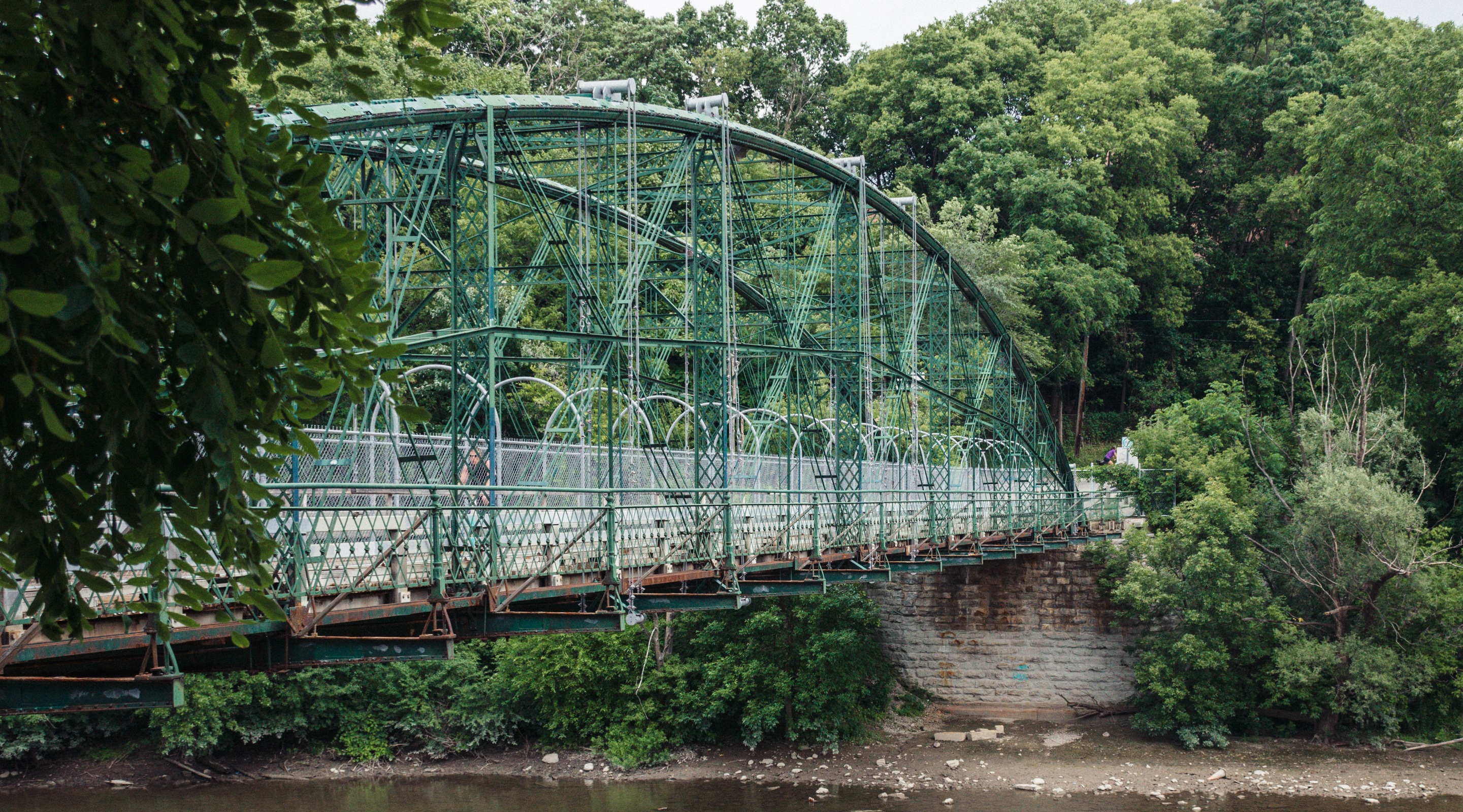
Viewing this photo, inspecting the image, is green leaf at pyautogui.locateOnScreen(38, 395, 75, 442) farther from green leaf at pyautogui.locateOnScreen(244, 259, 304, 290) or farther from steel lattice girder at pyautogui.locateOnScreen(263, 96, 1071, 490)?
steel lattice girder at pyautogui.locateOnScreen(263, 96, 1071, 490)

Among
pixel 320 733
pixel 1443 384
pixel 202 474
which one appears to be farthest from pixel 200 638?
pixel 1443 384

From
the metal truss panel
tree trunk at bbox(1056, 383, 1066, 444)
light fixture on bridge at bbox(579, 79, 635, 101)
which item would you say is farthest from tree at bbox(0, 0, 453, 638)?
tree trunk at bbox(1056, 383, 1066, 444)

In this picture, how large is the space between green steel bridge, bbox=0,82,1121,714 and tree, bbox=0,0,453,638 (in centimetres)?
45

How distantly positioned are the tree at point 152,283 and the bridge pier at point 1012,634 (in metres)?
24.5

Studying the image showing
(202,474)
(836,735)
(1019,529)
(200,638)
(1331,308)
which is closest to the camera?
(202,474)

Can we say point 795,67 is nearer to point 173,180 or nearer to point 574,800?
point 574,800

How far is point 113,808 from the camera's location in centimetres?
2256

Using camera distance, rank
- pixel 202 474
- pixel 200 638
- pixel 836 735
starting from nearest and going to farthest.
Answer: pixel 202 474, pixel 200 638, pixel 836 735

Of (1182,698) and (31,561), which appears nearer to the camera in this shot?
(31,561)

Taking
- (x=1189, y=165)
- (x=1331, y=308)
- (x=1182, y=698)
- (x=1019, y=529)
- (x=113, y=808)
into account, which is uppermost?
(x=1189, y=165)

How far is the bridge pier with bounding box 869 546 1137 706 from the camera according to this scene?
1051 inches

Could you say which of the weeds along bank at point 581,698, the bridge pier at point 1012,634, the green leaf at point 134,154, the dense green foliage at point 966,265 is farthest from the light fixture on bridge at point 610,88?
the bridge pier at point 1012,634

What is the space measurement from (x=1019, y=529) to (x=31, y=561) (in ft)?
81.0

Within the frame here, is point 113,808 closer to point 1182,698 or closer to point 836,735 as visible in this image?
point 836,735
